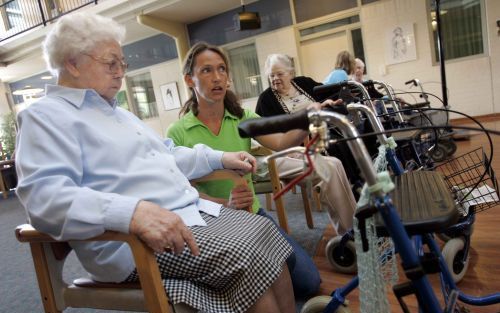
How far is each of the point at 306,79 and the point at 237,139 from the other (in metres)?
1.26

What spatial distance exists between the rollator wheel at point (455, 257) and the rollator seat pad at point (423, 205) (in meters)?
0.51

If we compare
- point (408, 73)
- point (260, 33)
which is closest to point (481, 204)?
point (408, 73)

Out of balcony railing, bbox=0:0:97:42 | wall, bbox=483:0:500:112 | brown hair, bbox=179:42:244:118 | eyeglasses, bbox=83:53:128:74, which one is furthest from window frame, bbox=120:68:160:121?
eyeglasses, bbox=83:53:128:74

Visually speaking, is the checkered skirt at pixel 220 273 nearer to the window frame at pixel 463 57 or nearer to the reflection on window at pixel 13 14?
the window frame at pixel 463 57

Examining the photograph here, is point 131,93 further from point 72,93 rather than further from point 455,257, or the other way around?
point 455,257

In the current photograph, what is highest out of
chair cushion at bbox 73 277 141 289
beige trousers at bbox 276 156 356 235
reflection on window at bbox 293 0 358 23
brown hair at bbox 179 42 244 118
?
reflection on window at bbox 293 0 358 23

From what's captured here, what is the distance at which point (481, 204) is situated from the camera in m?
1.34

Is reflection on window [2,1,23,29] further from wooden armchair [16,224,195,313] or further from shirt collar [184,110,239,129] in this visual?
wooden armchair [16,224,195,313]

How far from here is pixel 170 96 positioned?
7.70m

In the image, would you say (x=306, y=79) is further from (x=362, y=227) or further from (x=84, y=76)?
(x=362, y=227)

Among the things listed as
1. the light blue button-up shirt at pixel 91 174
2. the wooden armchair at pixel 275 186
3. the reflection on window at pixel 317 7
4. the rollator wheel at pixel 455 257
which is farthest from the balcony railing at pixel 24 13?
the rollator wheel at pixel 455 257

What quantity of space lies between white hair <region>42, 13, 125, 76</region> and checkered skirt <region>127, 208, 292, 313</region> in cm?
64

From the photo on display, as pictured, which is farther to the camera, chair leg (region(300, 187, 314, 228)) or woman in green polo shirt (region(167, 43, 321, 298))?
chair leg (region(300, 187, 314, 228))

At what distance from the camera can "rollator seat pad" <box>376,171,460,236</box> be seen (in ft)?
2.06
